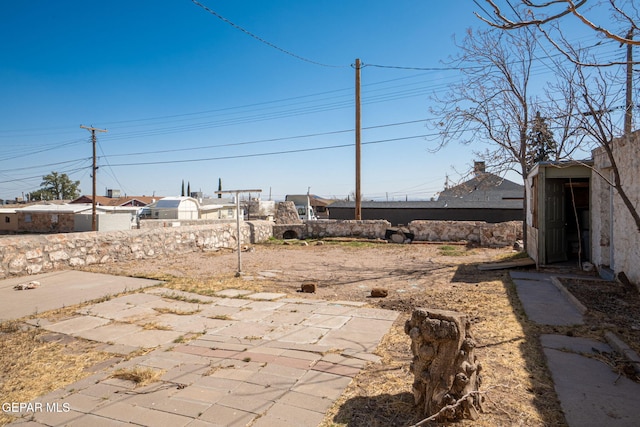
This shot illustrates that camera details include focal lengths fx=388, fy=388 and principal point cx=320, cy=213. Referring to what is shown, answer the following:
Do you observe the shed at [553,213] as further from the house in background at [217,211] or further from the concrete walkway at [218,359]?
the house in background at [217,211]

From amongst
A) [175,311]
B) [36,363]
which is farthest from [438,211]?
[36,363]

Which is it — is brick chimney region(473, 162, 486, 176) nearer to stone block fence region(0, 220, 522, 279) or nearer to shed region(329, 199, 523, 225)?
stone block fence region(0, 220, 522, 279)

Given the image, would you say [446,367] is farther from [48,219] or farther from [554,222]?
[48,219]

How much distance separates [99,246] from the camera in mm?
9258

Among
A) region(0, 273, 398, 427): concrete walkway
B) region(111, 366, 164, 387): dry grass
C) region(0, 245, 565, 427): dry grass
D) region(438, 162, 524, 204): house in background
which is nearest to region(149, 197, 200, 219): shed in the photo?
region(438, 162, 524, 204): house in background

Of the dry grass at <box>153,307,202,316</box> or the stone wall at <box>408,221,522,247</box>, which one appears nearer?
the dry grass at <box>153,307,202,316</box>

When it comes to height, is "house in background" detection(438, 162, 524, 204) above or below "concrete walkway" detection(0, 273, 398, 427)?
above

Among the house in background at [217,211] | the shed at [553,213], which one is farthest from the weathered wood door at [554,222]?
the house in background at [217,211]

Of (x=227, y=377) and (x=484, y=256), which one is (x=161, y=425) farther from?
(x=484, y=256)

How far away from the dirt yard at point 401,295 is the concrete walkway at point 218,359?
0.99 feet

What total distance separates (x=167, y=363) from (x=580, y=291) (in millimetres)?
6219

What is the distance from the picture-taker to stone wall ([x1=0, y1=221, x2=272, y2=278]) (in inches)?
302

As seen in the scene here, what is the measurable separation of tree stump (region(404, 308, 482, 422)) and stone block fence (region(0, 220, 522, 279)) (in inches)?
325

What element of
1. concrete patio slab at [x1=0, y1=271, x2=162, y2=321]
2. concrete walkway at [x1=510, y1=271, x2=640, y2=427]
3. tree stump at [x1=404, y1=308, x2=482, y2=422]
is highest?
tree stump at [x1=404, y1=308, x2=482, y2=422]
